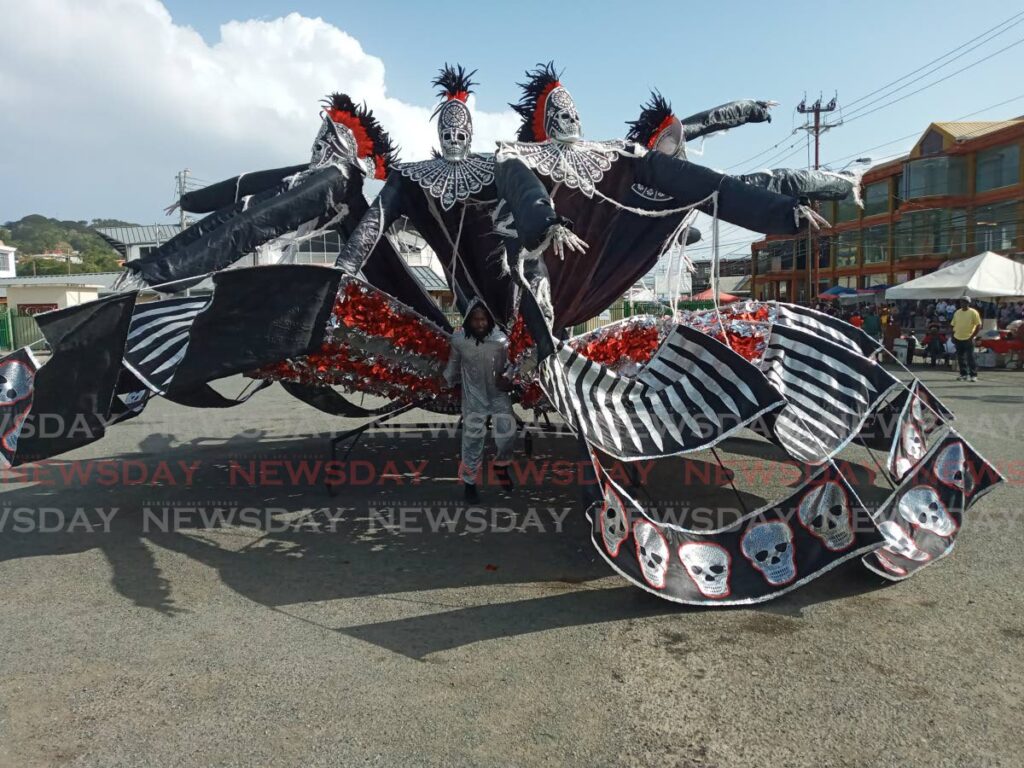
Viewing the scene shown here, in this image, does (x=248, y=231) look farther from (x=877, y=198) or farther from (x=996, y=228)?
(x=877, y=198)

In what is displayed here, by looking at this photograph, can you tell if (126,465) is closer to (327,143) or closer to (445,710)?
(327,143)

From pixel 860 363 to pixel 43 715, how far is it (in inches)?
229

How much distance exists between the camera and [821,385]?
599 centimetres

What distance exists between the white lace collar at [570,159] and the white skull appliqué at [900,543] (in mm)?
2986

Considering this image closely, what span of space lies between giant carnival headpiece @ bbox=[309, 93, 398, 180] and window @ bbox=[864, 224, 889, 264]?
3298 centimetres

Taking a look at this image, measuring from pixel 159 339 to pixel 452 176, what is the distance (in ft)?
8.07

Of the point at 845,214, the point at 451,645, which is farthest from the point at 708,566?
the point at 845,214

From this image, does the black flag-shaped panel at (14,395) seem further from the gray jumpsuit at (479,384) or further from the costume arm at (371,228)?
the gray jumpsuit at (479,384)

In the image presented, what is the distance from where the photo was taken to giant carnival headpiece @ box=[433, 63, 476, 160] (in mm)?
5941

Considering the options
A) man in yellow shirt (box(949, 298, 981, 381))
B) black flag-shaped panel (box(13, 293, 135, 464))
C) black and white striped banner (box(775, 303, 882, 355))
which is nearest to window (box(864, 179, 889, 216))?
man in yellow shirt (box(949, 298, 981, 381))

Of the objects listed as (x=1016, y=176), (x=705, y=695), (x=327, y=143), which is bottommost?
(x=705, y=695)

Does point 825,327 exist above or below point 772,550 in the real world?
above

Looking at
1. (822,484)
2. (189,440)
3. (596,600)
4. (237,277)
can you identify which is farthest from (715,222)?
(189,440)

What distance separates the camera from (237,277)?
15.1 ft
